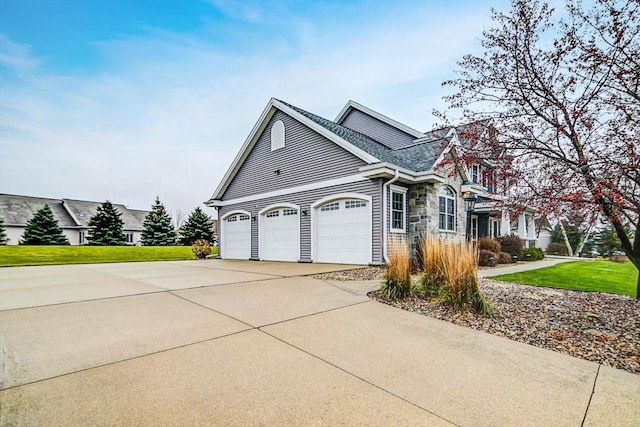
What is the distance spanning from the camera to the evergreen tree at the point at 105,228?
2573 centimetres

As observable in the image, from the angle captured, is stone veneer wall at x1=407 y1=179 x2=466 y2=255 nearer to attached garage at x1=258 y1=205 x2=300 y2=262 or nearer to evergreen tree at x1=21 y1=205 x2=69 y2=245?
attached garage at x1=258 y1=205 x2=300 y2=262

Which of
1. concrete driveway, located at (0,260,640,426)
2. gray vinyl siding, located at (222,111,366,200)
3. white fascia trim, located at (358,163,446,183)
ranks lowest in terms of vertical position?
concrete driveway, located at (0,260,640,426)

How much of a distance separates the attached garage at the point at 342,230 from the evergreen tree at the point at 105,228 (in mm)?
22562

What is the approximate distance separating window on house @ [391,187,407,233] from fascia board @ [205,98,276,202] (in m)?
6.58

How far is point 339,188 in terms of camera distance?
10891 mm

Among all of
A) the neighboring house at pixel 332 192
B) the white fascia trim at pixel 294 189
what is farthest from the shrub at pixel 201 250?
the white fascia trim at pixel 294 189

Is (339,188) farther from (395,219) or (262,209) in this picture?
(262,209)

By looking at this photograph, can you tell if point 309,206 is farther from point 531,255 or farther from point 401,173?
point 531,255

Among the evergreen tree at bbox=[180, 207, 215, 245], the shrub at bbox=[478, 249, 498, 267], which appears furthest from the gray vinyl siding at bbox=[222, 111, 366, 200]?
the evergreen tree at bbox=[180, 207, 215, 245]

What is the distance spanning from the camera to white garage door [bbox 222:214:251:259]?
15.0 meters

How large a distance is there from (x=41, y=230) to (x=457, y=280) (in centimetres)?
3092

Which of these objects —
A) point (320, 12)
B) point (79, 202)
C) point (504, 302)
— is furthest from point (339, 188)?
point (79, 202)

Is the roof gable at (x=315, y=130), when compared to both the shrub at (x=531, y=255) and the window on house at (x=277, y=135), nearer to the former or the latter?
the window on house at (x=277, y=135)

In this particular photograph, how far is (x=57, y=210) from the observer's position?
31266 millimetres
